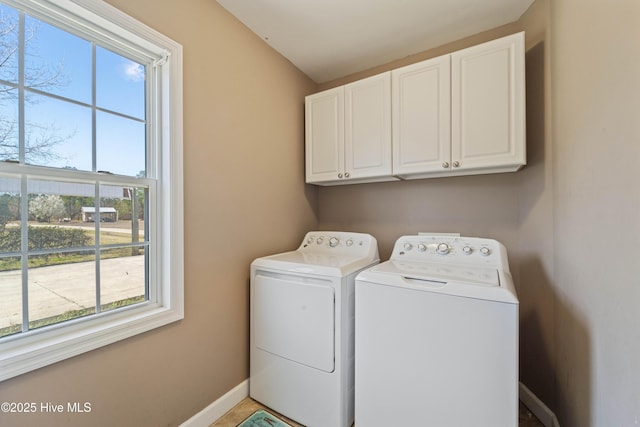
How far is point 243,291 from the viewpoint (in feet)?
5.74

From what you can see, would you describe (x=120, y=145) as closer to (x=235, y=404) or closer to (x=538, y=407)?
(x=235, y=404)

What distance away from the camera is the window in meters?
0.94

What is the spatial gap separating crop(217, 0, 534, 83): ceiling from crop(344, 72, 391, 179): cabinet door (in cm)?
30

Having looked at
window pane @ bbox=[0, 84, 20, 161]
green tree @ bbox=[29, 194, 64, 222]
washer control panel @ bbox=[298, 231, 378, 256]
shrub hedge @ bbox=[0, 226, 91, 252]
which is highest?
window pane @ bbox=[0, 84, 20, 161]

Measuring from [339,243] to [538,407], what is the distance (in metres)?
1.55

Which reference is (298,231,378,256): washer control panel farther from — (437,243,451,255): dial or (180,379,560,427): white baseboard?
(180,379,560,427): white baseboard

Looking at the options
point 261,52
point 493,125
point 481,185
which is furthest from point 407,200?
point 261,52

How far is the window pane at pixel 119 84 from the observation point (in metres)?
1.18

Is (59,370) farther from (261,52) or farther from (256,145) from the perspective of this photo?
(261,52)

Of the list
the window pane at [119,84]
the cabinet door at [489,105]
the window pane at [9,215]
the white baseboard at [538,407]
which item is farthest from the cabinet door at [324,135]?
the white baseboard at [538,407]

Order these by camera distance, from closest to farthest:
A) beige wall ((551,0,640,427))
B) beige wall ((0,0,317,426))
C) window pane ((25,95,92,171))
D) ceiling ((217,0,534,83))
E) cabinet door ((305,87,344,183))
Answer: beige wall ((551,0,640,427)) < window pane ((25,95,92,171)) < beige wall ((0,0,317,426)) < ceiling ((217,0,534,83)) < cabinet door ((305,87,344,183))

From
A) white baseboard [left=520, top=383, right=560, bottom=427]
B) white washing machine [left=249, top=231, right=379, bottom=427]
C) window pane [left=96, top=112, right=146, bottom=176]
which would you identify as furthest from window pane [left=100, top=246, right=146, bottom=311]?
white baseboard [left=520, top=383, right=560, bottom=427]

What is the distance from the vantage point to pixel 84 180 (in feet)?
3.63

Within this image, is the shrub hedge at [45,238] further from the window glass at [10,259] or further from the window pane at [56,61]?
the window pane at [56,61]
